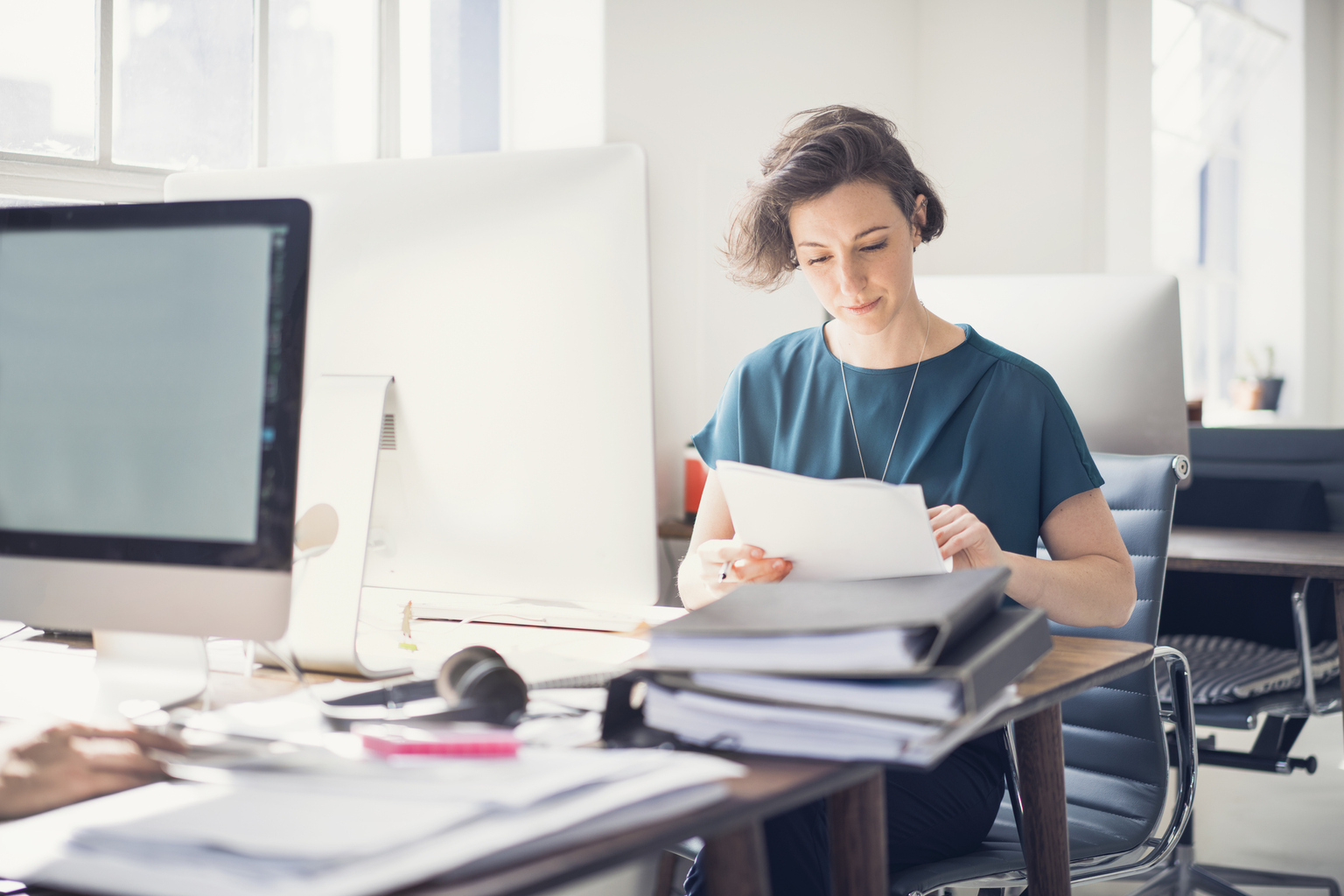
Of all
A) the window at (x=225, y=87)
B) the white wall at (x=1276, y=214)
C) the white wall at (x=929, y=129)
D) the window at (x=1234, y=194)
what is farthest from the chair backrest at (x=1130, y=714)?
the white wall at (x=1276, y=214)

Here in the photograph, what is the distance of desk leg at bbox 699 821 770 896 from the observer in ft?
2.14

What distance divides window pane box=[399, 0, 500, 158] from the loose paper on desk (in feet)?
7.33

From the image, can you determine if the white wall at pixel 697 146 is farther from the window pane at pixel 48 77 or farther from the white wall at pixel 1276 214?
the white wall at pixel 1276 214

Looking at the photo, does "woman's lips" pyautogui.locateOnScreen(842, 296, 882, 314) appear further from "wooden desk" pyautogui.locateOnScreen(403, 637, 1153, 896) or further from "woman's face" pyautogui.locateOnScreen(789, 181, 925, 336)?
"wooden desk" pyautogui.locateOnScreen(403, 637, 1153, 896)

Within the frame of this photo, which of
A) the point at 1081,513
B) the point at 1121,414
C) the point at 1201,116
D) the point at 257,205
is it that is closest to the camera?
the point at 257,205

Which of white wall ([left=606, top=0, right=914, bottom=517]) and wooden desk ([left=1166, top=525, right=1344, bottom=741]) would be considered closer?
wooden desk ([left=1166, top=525, right=1344, bottom=741])

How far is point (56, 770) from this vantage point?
680 millimetres

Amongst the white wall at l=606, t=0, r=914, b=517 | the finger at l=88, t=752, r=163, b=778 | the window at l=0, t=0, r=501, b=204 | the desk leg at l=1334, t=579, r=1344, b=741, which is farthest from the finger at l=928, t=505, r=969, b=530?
the window at l=0, t=0, r=501, b=204

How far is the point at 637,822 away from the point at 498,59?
2828 millimetres

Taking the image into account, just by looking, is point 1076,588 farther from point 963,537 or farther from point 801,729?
point 801,729

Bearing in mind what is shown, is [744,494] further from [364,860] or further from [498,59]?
[498,59]

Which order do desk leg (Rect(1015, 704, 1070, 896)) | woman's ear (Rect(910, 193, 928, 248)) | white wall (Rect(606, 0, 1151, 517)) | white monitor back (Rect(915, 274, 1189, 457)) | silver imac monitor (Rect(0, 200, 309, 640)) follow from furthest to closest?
1. white wall (Rect(606, 0, 1151, 517))
2. white monitor back (Rect(915, 274, 1189, 457))
3. woman's ear (Rect(910, 193, 928, 248))
4. desk leg (Rect(1015, 704, 1070, 896))
5. silver imac monitor (Rect(0, 200, 309, 640))

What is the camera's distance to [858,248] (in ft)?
4.58

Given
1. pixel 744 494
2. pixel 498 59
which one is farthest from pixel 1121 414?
pixel 498 59
